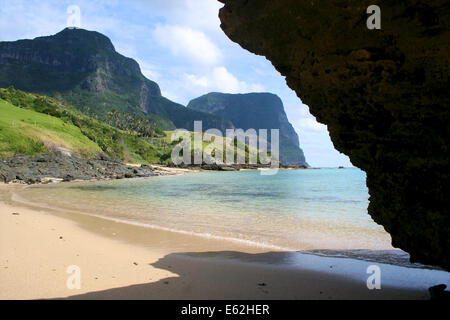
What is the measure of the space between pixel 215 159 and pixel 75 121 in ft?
194

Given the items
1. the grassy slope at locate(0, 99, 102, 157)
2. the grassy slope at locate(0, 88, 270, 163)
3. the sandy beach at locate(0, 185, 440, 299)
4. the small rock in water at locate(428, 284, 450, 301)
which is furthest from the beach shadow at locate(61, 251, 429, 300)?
the grassy slope at locate(0, 88, 270, 163)

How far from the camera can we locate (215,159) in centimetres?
14075

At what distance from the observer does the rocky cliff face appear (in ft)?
15.1

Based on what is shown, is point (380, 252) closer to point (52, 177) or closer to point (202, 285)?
point (202, 285)

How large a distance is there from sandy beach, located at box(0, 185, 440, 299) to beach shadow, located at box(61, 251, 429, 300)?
2cm

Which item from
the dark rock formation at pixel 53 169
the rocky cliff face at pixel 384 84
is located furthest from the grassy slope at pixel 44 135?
the rocky cliff face at pixel 384 84

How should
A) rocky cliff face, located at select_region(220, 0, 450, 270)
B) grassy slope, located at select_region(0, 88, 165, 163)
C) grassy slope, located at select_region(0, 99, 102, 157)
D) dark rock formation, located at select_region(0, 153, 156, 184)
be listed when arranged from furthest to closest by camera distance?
grassy slope, located at select_region(0, 88, 165, 163), grassy slope, located at select_region(0, 99, 102, 157), dark rock formation, located at select_region(0, 153, 156, 184), rocky cliff face, located at select_region(220, 0, 450, 270)

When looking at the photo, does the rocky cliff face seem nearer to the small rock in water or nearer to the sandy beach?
the small rock in water

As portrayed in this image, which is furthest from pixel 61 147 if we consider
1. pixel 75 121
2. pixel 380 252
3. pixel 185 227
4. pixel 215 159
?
pixel 215 159

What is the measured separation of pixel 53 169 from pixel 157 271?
5493cm

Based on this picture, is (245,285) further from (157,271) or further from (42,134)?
(42,134)

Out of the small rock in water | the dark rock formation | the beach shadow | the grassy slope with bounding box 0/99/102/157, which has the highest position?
the grassy slope with bounding box 0/99/102/157

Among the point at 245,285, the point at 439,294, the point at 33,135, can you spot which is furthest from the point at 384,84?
the point at 33,135

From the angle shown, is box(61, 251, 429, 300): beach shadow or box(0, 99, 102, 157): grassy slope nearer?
box(61, 251, 429, 300): beach shadow
